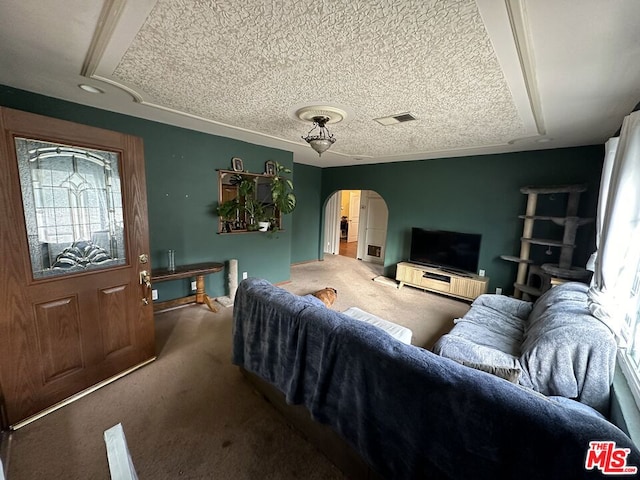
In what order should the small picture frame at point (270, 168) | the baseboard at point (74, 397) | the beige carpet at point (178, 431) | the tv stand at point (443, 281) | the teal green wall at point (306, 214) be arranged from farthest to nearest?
the teal green wall at point (306, 214) < the small picture frame at point (270, 168) < the tv stand at point (443, 281) < the baseboard at point (74, 397) < the beige carpet at point (178, 431)

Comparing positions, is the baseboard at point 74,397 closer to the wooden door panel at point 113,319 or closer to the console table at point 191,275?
the wooden door panel at point 113,319

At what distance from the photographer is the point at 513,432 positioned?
883 millimetres

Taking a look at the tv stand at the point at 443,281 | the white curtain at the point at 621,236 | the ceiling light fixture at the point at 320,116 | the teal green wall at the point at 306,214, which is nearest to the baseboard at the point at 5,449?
the ceiling light fixture at the point at 320,116

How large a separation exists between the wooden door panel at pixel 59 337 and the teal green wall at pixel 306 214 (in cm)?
440

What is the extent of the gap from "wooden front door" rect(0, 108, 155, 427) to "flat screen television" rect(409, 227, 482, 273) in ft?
13.5

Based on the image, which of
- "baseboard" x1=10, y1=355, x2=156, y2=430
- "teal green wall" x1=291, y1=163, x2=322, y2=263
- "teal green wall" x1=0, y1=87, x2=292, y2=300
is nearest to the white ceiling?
"teal green wall" x1=0, y1=87, x2=292, y2=300

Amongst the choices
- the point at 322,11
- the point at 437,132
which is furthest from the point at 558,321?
the point at 322,11

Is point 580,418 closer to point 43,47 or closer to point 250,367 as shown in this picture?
point 250,367

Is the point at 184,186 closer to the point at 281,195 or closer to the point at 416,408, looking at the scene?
the point at 281,195

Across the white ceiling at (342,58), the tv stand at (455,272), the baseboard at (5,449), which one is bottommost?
the baseboard at (5,449)

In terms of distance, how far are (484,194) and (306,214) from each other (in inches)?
141

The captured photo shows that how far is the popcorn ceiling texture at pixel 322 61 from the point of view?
1157 mm

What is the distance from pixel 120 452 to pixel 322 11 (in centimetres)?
188

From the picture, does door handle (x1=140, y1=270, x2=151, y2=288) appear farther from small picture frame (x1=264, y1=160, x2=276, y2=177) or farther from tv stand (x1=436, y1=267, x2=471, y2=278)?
tv stand (x1=436, y1=267, x2=471, y2=278)
